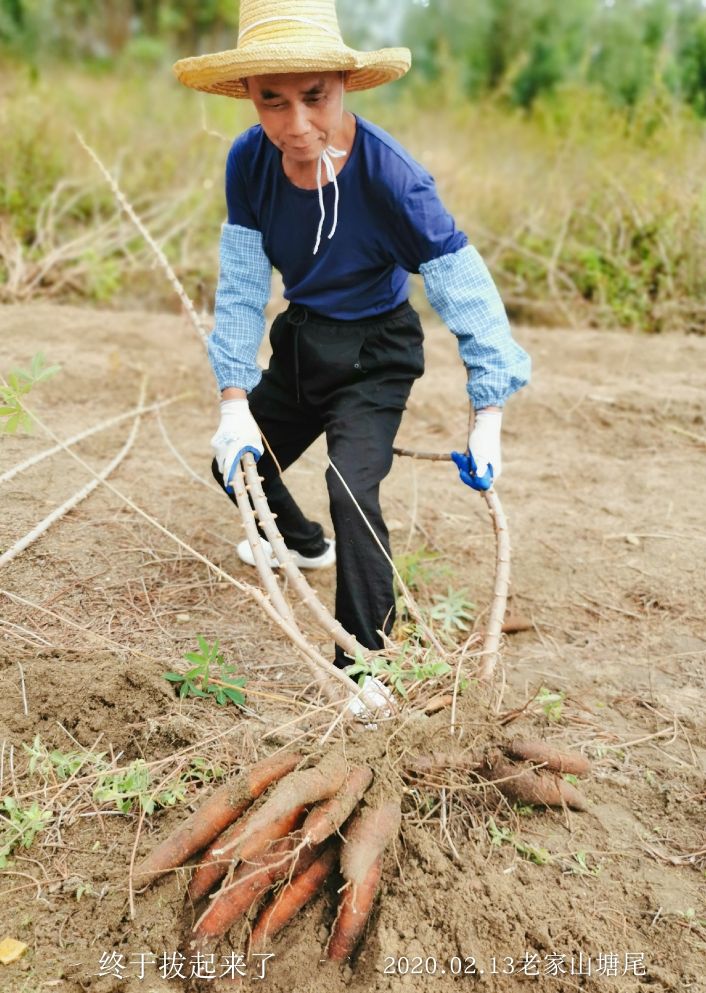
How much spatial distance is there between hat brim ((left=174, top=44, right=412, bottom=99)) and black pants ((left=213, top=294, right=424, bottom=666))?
0.56 meters

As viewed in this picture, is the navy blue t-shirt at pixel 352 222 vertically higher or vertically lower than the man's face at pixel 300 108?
lower

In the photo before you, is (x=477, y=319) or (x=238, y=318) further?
(x=238, y=318)

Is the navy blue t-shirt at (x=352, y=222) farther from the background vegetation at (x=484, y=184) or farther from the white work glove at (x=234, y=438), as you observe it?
the background vegetation at (x=484, y=184)

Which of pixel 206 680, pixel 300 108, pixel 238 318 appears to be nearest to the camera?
pixel 300 108

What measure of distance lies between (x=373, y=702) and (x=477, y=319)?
922mm

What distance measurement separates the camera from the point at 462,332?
2213mm

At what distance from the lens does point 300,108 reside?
200cm

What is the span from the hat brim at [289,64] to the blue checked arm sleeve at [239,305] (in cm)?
38

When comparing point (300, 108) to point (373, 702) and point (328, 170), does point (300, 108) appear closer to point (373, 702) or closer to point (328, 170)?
point (328, 170)

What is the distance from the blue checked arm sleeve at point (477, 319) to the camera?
2.17 m

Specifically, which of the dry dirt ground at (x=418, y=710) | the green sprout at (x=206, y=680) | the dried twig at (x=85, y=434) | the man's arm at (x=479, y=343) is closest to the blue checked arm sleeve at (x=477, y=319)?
the man's arm at (x=479, y=343)

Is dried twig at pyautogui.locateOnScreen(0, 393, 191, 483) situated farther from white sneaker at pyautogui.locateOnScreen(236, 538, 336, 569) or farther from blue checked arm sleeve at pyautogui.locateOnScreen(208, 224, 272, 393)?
white sneaker at pyautogui.locateOnScreen(236, 538, 336, 569)

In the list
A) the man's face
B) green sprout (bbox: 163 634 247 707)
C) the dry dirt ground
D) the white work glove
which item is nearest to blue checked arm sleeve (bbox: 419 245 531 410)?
the man's face

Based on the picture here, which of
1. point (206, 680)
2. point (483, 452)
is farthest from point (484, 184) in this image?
point (206, 680)
